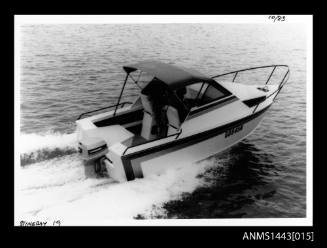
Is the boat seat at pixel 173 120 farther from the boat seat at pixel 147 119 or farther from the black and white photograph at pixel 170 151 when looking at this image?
the boat seat at pixel 147 119

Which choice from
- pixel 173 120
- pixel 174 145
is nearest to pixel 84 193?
pixel 174 145

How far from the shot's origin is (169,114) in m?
9.46

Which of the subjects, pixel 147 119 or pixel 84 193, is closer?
pixel 84 193

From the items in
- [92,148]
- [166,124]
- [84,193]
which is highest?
[166,124]

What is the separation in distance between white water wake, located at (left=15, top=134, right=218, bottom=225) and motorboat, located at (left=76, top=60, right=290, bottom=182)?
0.95 feet

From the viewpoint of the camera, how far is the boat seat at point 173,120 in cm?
928

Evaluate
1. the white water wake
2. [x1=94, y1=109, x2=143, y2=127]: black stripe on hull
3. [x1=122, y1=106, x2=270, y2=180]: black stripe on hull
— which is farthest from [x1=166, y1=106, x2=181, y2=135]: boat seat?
[x1=94, y1=109, x2=143, y2=127]: black stripe on hull

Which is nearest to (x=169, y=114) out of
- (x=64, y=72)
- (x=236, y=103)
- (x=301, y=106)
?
(x=236, y=103)

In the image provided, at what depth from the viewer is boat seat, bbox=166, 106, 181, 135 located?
30.5 ft

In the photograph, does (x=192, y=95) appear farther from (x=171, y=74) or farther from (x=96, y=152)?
(x=96, y=152)

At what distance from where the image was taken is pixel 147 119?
9766mm

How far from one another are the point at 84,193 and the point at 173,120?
2717 mm

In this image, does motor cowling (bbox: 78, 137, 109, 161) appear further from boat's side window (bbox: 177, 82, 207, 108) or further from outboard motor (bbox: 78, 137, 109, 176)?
boat's side window (bbox: 177, 82, 207, 108)

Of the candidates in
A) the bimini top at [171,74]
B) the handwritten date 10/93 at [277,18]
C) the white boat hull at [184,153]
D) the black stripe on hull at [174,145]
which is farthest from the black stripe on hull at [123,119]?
the handwritten date 10/93 at [277,18]
